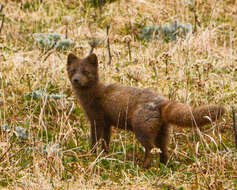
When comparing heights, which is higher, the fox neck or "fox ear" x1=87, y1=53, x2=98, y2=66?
"fox ear" x1=87, y1=53, x2=98, y2=66

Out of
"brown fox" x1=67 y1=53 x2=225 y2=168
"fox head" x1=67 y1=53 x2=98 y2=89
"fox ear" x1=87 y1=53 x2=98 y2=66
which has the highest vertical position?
"fox ear" x1=87 y1=53 x2=98 y2=66

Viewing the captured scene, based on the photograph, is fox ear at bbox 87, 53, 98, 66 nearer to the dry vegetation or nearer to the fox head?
the fox head

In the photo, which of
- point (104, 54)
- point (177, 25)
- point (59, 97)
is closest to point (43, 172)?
point (59, 97)

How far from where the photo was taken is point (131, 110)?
521cm

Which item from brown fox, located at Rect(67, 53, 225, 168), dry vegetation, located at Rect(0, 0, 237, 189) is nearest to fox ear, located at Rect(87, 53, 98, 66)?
brown fox, located at Rect(67, 53, 225, 168)

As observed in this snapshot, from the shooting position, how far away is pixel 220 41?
9.34 metres

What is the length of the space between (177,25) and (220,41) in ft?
3.73

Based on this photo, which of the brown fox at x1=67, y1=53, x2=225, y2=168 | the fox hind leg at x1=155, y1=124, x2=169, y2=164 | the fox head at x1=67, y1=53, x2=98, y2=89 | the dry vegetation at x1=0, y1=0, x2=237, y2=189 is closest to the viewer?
the dry vegetation at x1=0, y1=0, x2=237, y2=189

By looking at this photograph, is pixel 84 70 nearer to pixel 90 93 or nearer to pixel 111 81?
pixel 90 93

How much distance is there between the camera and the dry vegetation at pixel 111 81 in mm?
4352

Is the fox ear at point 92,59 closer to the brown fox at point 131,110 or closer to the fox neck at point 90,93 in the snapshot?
the brown fox at point 131,110

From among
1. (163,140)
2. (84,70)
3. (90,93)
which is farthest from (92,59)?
(163,140)

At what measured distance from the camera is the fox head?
5672mm

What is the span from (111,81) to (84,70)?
1.26 metres
